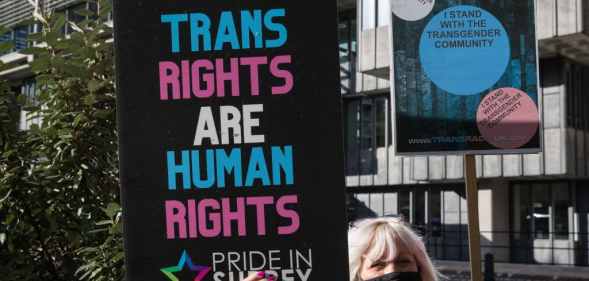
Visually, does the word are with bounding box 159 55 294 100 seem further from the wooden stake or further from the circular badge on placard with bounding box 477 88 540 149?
the circular badge on placard with bounding box 477 88 540 149

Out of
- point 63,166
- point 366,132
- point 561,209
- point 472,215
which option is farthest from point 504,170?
point 63,166

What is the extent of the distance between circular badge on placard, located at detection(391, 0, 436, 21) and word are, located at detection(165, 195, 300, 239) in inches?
116

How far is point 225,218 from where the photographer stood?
1926mm

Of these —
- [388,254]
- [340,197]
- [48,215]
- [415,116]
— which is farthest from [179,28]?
[415,116]

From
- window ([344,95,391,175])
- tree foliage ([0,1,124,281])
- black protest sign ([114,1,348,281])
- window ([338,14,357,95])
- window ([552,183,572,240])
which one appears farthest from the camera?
window ([338,14,357,95])

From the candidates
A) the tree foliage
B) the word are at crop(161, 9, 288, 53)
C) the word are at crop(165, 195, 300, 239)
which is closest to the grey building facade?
the tree foliage

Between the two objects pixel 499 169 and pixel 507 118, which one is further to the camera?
pixel 499 169

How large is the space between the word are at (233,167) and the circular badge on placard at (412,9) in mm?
2913

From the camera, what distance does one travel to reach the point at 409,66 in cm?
483

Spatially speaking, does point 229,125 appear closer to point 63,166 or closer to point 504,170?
point 63,166

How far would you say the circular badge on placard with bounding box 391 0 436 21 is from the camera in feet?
15.3

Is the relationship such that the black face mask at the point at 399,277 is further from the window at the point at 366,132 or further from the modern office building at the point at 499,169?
the window at the point at 366,132

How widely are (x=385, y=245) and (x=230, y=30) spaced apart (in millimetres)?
1120

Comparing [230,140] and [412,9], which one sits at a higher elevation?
[412,9]
